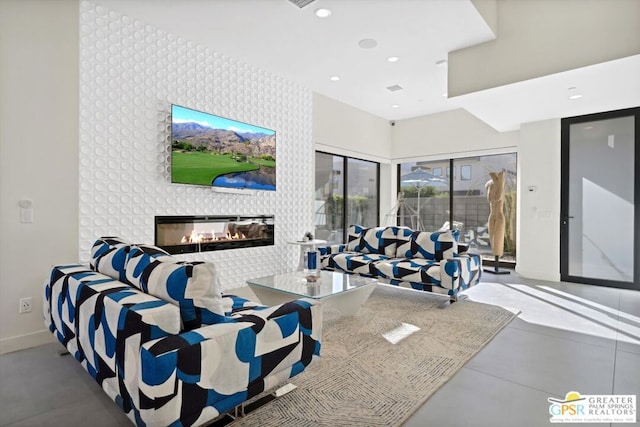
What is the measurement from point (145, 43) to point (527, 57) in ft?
13.5

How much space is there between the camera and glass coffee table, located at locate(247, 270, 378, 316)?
2865 mm

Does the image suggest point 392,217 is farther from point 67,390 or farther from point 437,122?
point 67,390

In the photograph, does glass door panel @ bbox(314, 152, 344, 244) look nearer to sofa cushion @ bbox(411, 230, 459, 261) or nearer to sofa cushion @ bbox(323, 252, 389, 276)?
sofa cushion @ bbox(323, 252, 389, 276)

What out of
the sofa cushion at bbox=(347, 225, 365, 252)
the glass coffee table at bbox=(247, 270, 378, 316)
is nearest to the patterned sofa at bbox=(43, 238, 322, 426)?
the glass coffee table at bbox=(247, 270, 378, 316)

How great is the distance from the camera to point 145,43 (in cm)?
361

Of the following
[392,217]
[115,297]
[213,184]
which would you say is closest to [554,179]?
[392,217]

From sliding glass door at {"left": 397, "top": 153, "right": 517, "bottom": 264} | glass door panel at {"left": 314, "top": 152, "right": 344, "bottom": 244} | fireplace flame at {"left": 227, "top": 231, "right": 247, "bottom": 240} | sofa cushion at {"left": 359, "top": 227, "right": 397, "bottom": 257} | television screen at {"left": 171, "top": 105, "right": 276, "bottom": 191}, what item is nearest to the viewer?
television screen at {"left": 171, "top": 105, "right": 276, "bottom": 191}

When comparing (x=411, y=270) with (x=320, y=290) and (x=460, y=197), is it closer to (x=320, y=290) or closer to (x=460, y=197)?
(x=320, y=290)

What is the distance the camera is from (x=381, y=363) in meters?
2.42

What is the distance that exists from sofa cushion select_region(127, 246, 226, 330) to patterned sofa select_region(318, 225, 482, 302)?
2795 millimetres

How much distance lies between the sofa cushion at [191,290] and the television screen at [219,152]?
2.38m

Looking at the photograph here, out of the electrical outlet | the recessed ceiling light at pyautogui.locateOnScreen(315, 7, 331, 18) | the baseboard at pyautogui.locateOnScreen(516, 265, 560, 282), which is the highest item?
the recessed ceiling light at pyautogui.locateOnScreen(315, 7, 331, 18)

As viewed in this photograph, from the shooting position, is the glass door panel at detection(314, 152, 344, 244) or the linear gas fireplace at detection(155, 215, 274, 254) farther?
the glass door panel at detection(314, 152, 344, 244)

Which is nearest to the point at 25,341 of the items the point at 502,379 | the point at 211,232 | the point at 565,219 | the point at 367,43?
the point at 211,232
